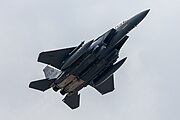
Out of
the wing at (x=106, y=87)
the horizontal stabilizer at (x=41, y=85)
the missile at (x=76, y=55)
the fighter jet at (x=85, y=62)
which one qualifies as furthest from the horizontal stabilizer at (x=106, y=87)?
the missile at (x=76, y=55)

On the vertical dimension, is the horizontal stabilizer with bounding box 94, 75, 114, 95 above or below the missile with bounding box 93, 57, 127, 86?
above

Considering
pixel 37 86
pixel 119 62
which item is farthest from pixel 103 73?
pixel 37 86

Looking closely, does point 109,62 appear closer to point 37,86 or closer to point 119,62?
point 119,62

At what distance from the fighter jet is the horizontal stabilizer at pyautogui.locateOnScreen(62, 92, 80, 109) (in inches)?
18.2

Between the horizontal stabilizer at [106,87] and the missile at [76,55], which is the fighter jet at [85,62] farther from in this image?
the horizontal stabilizer at [106,87]

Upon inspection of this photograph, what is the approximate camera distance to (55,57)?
86.1 metres

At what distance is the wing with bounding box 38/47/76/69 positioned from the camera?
85.4 meters

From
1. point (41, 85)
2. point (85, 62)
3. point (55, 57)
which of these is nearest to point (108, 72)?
point (85, 62)

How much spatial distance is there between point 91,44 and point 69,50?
390 cm

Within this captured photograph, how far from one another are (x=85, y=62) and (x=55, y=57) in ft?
16.0

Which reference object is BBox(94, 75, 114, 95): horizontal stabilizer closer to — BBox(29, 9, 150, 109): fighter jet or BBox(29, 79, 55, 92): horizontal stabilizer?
BBox(29, 9, 150, 109): fighter jet

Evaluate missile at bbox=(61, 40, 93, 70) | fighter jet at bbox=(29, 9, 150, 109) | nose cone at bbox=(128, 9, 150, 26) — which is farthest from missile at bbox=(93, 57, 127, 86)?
nose cone at bbox=(128, 9, 150, 26)

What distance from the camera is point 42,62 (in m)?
85.6

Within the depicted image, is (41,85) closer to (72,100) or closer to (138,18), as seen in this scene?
(72,100)
